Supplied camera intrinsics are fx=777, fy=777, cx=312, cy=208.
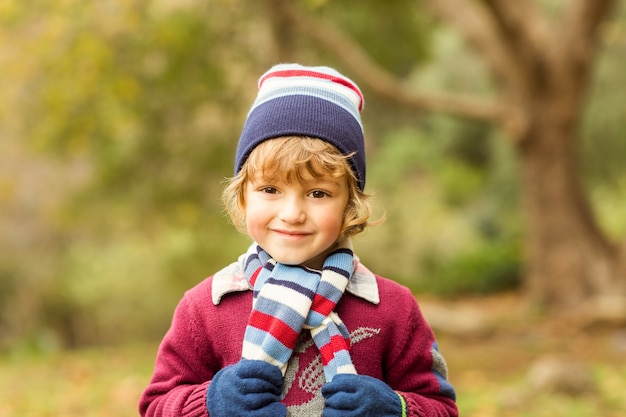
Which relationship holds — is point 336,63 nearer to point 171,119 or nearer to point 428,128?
point 171,119

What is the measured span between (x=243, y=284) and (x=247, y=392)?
0.96 ft

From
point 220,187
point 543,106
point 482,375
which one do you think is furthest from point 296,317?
point 543,106

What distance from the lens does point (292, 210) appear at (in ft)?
6.00

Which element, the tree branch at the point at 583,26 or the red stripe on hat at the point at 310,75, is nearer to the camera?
the red stripe on hat at the point at 310,75

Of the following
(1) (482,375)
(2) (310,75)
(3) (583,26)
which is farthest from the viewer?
(3) (583,26)

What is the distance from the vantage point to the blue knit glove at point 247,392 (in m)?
1.73

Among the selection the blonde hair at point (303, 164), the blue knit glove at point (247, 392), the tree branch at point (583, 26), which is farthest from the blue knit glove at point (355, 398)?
the tree branch at point (583, 26)

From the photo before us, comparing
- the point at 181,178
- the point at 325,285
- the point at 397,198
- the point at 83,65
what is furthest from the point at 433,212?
the point at 325,285

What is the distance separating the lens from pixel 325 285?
1.85 meters

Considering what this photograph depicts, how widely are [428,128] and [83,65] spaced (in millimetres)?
14100

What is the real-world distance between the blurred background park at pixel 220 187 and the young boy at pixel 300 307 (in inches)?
149

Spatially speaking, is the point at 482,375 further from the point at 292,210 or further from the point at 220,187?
the point at 292,210

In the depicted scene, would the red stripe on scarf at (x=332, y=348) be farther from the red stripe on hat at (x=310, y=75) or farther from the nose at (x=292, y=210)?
the red stripe on hat at (x=310, y=75)

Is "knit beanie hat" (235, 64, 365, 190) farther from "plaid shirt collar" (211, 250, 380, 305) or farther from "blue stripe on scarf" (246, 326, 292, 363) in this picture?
"blue stripe on scarf" (246, 326, 292, 363)
